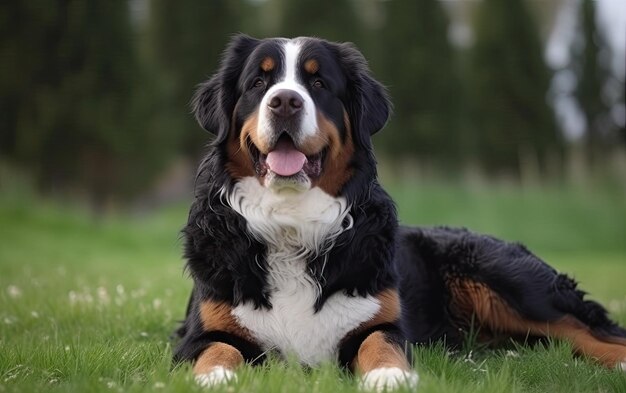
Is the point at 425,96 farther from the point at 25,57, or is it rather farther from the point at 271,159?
the point at 271,159

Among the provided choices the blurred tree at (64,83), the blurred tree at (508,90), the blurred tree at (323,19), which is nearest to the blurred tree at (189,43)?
the blurred tree at (323,19)

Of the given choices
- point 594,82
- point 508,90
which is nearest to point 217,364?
point 508,90

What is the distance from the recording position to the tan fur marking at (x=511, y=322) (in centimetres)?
420

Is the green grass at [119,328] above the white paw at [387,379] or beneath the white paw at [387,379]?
beneath

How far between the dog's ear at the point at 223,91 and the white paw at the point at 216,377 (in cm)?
138

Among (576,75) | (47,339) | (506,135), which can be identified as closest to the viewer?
(47,339)

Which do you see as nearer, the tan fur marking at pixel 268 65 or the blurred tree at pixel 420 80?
the tan fur marking at pixel 268 65

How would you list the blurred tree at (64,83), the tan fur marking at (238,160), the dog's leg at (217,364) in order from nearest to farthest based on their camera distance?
the dog's leg at (217,364), the tan fur marking at (238,160), the blurred tree at (64,83)

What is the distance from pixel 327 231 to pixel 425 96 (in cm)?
1817

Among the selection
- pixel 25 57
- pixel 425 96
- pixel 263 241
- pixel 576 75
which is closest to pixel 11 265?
pixel 263 241

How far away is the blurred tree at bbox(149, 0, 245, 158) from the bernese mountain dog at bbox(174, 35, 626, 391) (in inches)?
693

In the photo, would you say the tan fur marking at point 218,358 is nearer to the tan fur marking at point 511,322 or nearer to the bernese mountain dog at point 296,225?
the bernese mountain dog at point 296,225

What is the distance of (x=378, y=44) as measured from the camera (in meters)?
21.9

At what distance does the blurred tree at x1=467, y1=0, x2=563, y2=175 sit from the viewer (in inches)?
893
